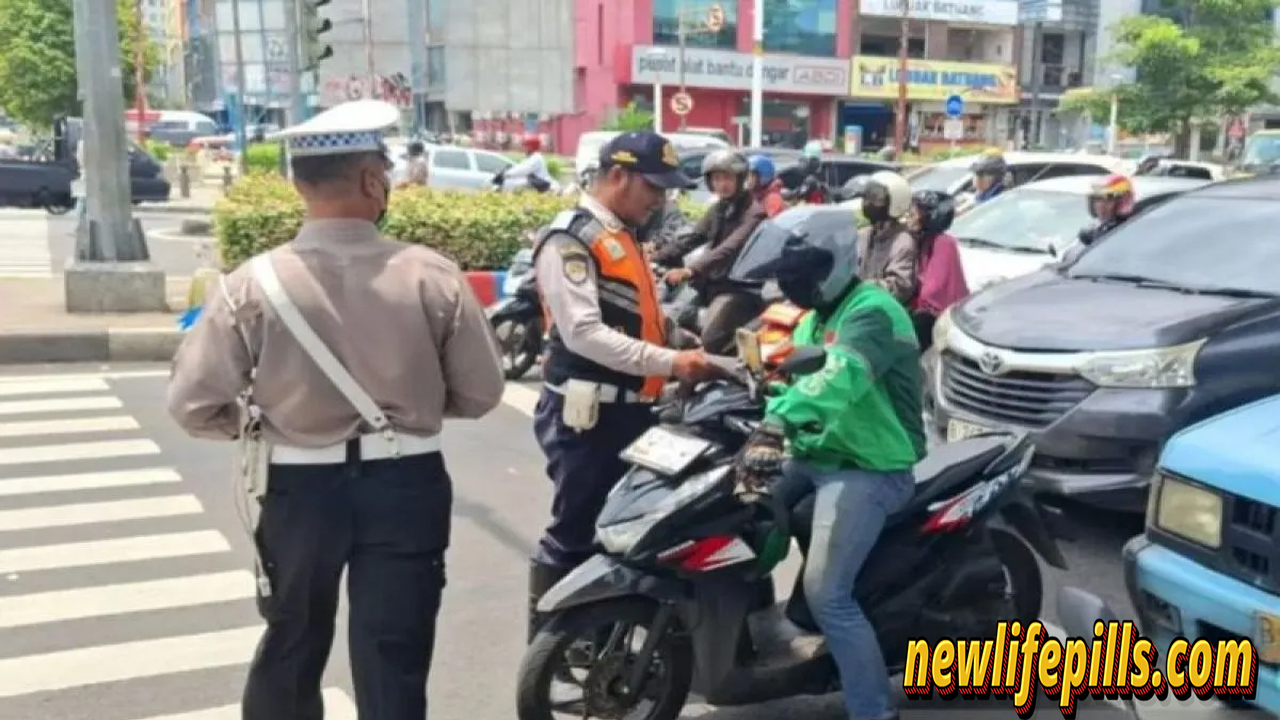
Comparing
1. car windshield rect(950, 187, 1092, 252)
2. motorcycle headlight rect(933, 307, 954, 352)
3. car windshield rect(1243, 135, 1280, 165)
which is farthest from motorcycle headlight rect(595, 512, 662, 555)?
car windshield rect(1243, 135, 1280, 165)

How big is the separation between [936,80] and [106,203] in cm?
4463

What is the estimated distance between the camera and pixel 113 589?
558 centimetres

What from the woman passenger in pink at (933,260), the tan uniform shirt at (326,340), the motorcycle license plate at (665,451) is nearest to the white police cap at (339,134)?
the tan uniform shirt at (326,340)

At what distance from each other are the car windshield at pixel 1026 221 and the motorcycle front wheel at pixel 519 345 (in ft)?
11.0

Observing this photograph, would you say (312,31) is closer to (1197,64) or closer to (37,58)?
(1197,64)

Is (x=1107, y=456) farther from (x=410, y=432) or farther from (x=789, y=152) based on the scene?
(x=789, y=152)

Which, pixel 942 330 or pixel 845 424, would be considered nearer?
pixel 845 424

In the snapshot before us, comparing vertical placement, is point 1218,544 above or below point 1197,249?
below

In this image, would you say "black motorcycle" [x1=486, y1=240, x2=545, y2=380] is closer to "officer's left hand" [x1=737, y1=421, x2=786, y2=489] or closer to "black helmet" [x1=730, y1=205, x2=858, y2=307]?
"black helmet" [x1=730, y1=205, x2=858, y2=307]

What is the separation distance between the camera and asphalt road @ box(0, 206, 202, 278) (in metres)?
17.1

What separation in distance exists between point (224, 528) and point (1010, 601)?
375cm

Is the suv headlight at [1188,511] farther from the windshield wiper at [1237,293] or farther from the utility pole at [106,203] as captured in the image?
the utility pole at [106,203]

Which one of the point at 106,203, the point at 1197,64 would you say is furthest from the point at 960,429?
the point at 1197,64

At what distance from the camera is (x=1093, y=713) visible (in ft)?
14.6
